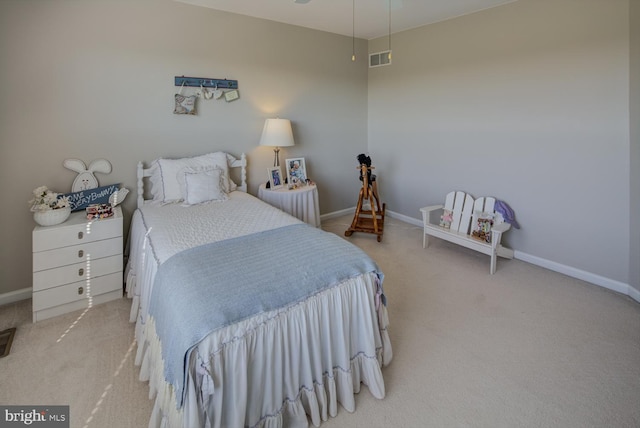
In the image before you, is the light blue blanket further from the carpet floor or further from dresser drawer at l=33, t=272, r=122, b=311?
dresser drawer at l=33, t=272, r=122, b=311

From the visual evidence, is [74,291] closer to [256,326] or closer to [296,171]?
[256,326]

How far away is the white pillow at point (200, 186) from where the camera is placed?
288cm

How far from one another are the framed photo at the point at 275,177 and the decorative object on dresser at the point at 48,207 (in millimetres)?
1833

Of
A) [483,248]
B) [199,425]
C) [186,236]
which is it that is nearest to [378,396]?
[199,425]

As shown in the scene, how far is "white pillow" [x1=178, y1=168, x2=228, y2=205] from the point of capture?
2.88 m

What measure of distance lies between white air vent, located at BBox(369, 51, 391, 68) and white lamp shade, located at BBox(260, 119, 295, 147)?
5.86 feet

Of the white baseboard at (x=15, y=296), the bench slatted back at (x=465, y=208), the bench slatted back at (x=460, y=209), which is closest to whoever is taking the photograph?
the white baseboard at (x=15, y=296)

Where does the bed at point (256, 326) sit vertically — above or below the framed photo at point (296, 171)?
below

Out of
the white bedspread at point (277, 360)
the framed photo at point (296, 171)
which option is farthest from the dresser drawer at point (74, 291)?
the framed photo at point (296, 171)

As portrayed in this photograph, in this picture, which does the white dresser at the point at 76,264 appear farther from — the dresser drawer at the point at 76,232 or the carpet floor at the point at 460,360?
the carpet floor at the point at 460,360

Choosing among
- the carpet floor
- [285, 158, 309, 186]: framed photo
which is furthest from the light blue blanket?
[285, 158, 309, 186]: framed photo

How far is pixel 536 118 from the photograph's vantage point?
3012 mm

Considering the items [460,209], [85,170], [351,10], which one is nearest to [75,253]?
[85,170]

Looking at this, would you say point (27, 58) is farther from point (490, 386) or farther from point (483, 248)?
point (483, 248)
